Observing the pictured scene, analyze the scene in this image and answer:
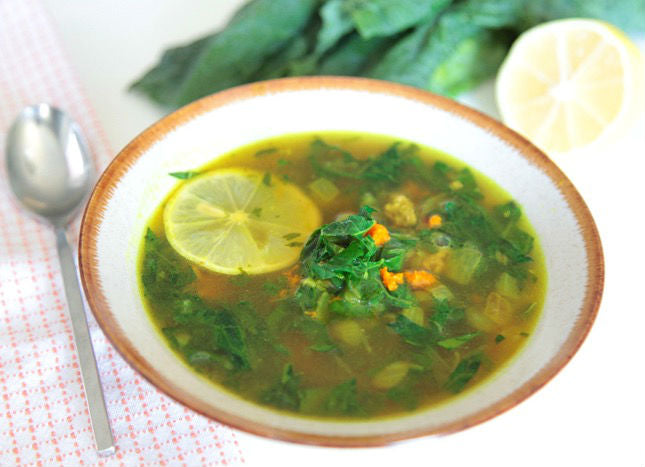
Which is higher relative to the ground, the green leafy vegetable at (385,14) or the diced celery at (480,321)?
the green leafy vegetable at (385,14)

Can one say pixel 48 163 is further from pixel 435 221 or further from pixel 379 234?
pixel 435 221

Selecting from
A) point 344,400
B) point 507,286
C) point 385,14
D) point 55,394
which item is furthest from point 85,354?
point 385,14

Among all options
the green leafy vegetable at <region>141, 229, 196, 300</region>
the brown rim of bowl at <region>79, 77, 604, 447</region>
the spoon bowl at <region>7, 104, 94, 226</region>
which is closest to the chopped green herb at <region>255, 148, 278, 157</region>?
the brown rim of bowl at <region>79, 77, 604, 447</region>

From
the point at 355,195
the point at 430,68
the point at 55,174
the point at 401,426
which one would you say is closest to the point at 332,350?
the point at 401,426

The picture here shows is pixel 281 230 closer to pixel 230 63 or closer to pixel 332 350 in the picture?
pixel 332 350

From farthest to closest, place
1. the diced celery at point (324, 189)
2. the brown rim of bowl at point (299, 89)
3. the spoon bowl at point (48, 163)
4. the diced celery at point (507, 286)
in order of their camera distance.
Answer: the spoon bowl at point (48, 163), the diced celery at point (324, 189), the diced celery at point (507, 286), the brown rim of bowl at point (299, 89)

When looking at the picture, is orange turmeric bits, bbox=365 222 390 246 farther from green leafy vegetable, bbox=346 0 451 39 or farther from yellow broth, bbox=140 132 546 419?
green leafy vegetable, bbox=346 0 451 39

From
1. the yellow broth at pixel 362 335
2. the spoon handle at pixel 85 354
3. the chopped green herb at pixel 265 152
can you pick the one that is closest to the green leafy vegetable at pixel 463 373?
the yellow broth at pixel 362 335

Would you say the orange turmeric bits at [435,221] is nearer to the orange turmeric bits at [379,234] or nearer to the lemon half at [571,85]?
the orange turmeric bits at [379,234]
